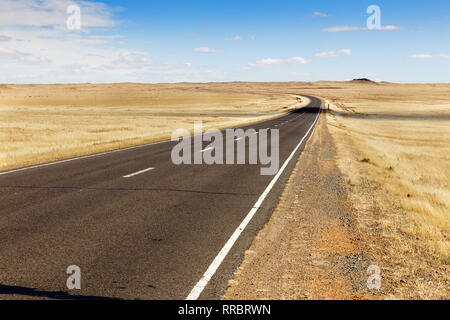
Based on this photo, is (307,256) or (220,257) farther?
(307,256)

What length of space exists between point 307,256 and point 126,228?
3330 millimetres

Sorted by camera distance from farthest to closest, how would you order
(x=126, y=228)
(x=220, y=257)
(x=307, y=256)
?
1. (x=126, y=228)
2. (x=307, y=256)
3. (x=220, y=257)

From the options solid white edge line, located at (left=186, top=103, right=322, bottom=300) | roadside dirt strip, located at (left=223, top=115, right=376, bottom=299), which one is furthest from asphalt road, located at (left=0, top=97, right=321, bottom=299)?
roadside dirt strip, located at (left=223, top=115, right=376, bottom=299)

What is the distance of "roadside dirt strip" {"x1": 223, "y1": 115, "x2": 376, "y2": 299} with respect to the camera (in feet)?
16.4

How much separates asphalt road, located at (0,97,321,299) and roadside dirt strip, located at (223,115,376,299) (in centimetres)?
29

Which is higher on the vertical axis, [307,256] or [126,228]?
[126,228]

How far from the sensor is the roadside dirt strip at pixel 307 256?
5.00 m

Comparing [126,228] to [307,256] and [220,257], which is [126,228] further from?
[307,256]

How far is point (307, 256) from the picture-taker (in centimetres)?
614

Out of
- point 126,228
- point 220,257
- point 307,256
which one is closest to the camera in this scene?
point 220,257

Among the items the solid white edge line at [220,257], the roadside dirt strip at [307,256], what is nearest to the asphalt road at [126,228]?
the solid white edge line at [220,257]

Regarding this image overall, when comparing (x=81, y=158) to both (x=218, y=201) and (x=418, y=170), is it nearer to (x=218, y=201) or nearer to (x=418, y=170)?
(x=218, y=201)

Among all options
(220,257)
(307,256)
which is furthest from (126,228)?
(307,256)
